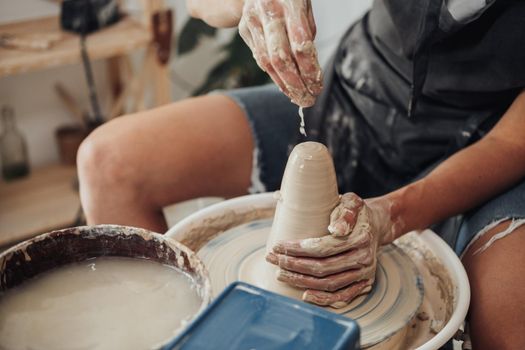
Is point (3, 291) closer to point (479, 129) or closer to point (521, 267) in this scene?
point (521, 267)

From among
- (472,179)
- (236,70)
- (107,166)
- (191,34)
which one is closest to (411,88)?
(472,179)

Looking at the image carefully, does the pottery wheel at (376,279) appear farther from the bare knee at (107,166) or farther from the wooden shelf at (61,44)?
the wooden shelf at (61,44)

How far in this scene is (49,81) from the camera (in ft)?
8.70

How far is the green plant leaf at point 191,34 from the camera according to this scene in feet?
9.19

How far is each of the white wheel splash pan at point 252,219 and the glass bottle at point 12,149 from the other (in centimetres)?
145

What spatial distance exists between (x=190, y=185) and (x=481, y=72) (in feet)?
2.02

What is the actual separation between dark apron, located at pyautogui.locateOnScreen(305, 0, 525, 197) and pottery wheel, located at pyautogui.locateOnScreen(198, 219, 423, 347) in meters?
0.26

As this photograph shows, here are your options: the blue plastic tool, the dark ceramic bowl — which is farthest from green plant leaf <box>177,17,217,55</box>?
the blue plastic tool

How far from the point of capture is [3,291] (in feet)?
2.57

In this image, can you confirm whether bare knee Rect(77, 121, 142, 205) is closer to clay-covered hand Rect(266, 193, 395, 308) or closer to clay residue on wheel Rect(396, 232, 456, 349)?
clay-covered hand Rect(266, 193, 395, 308)

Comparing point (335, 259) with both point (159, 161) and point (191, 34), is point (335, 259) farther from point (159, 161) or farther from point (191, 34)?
point (191, 34)

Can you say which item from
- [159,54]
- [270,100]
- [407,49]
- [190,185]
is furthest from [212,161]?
[159,54]

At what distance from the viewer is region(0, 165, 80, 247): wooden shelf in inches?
90.2

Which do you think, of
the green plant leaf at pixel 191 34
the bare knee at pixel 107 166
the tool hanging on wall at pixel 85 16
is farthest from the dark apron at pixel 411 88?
the green plant leaf at pixel 191 34
